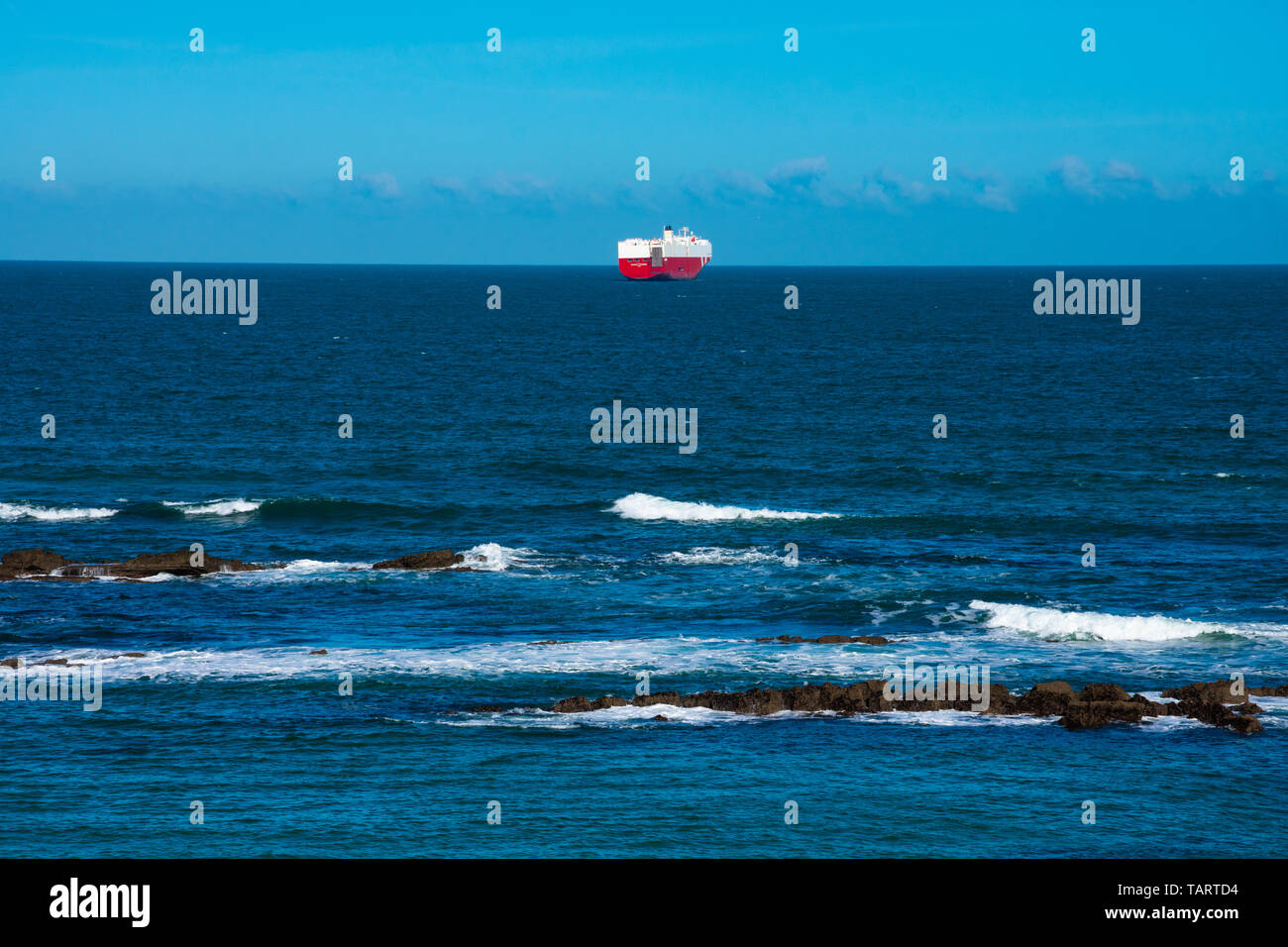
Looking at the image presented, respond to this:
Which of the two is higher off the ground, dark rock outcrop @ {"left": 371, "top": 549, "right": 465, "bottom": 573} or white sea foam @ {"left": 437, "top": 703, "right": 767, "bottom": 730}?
dark rock outcrop @ {"left": 371, "top": 549, "right": 465, "bottom": 573}

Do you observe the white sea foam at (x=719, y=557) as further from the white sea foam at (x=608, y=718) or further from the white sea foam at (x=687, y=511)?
the white sea foam at (x=608, y=718)

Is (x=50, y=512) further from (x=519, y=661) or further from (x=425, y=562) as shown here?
(x=519, y=661)

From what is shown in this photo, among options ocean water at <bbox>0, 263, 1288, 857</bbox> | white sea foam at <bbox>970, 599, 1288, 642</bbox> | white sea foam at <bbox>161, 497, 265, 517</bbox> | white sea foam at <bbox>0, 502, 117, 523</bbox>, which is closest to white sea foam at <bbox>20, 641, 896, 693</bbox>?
ocean water at <bbox>0, 263, 1288, 857</bbox>

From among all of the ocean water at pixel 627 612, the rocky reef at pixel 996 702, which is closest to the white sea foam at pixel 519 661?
the ocean water at pixel 627 612

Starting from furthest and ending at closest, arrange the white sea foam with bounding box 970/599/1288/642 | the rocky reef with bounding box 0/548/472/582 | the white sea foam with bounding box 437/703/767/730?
the rocky reef with bounding box 0/548/472/582, the white sea foam with bounding box 970/599/1288/642, the white sea foam with bounding box 437/703/767/730

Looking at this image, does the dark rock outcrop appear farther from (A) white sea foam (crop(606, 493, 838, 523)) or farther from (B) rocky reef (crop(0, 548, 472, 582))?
(A) white sea foam (crop(606, 493, 838, 523))
